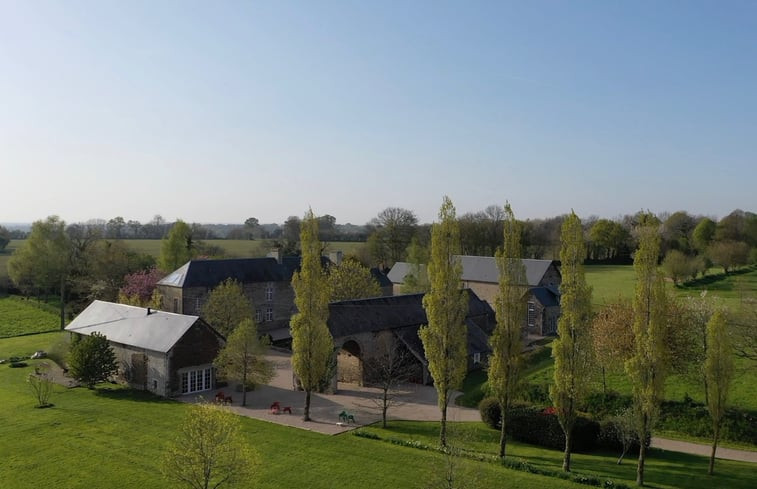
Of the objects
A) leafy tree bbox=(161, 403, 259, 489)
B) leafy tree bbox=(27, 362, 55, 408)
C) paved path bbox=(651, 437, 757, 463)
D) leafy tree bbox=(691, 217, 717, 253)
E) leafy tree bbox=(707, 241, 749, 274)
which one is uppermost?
leafy tree bbox=(691, 217, 717, 253)

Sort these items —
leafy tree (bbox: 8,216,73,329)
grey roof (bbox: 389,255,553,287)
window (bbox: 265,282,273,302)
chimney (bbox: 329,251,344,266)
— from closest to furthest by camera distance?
window (bbox: 265,282,273,302) → grey roof (bbox: 389,255,553,287) → chimney (bbox: 329,251,344,266) → leafy tree (bbox: 8,216,73,329)

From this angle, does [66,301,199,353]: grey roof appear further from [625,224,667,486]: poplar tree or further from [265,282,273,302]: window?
[625,224,667,486]: poplar tree

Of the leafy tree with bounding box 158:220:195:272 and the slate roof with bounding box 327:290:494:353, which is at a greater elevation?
the leafy tree with bounding box 158:220:195:272

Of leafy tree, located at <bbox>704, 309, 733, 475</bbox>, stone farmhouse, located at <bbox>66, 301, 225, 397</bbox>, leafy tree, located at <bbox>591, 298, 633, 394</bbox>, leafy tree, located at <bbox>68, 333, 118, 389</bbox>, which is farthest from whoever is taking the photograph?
leafy tree, located at <bbox>68, 333, 118, 389</bbox>

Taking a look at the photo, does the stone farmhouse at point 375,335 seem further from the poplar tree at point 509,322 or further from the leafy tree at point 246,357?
the poplar tree at point 509,322

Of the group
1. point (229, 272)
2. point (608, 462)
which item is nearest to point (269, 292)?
point (229, 272)

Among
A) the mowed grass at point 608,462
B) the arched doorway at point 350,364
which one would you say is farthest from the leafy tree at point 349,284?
the mowed grass at point 608,462

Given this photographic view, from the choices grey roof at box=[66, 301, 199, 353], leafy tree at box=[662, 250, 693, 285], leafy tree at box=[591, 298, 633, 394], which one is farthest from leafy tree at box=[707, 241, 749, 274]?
grey roof at box=[66, 301, 199, 353]
